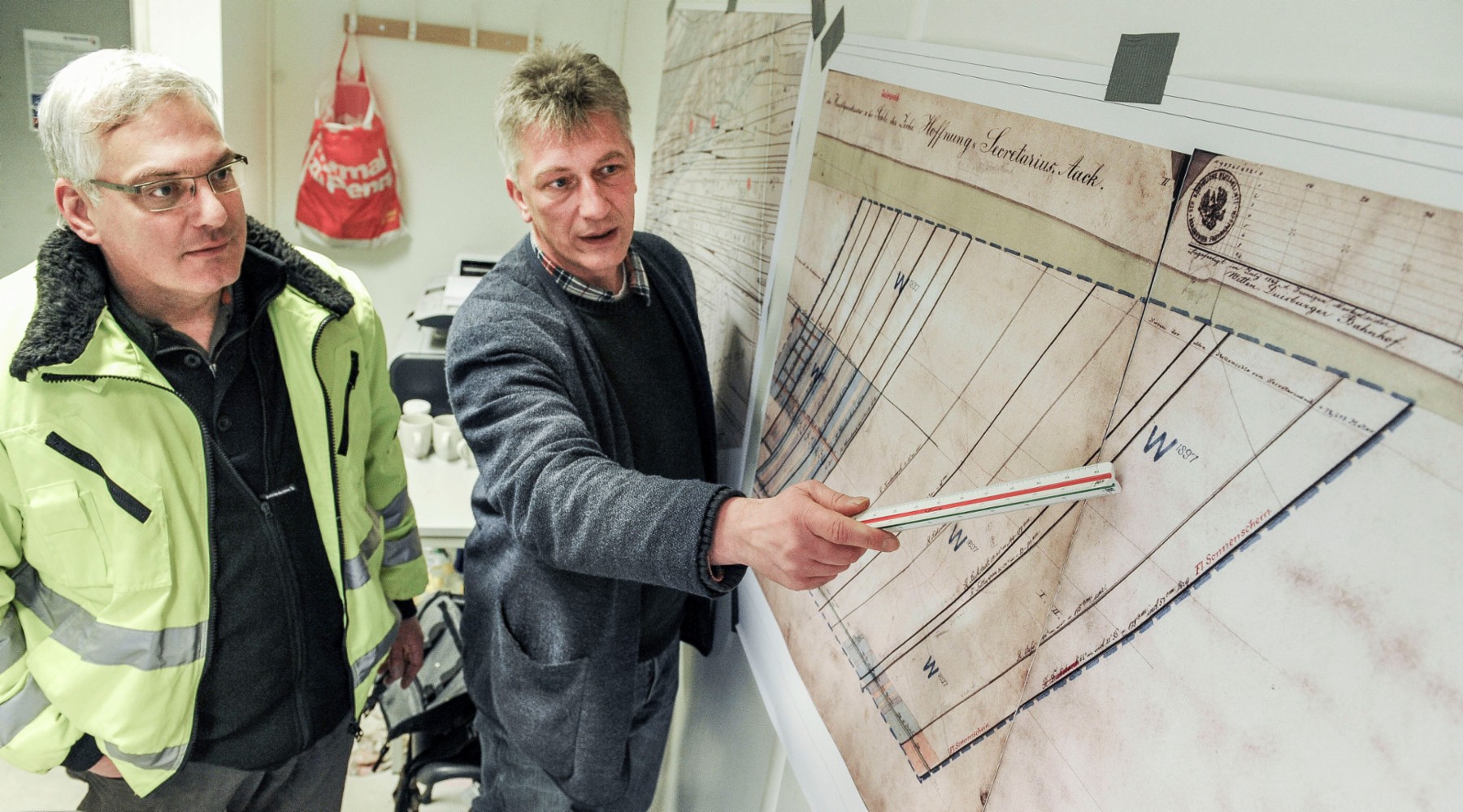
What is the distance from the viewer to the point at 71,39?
2.46 metres

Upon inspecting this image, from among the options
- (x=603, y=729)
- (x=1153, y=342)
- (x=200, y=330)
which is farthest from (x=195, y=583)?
(x=1153, y=342)

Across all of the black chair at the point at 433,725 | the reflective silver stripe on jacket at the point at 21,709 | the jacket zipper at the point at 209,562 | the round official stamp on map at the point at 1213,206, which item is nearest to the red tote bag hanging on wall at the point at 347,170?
the black chair at the point at 433,725

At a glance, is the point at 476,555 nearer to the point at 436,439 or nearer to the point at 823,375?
the point at 823,375

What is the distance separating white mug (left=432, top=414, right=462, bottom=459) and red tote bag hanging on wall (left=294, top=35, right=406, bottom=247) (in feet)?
3.66

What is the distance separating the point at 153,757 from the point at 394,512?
512 millimetres

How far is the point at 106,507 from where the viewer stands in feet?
3.71

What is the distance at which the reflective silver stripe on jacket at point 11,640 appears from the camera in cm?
115

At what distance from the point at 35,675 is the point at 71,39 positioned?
6.88ft

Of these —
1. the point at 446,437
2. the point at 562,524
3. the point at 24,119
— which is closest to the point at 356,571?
the point at 562,524

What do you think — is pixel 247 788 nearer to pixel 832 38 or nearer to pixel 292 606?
pixel 292 606

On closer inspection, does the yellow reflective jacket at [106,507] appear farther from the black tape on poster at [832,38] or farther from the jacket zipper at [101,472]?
the black tape on poster at [832,38]

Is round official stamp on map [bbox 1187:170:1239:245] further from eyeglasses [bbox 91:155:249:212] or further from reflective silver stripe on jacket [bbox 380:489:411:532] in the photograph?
reflective silver stripe on jacket [bbox 380:489:411:532]

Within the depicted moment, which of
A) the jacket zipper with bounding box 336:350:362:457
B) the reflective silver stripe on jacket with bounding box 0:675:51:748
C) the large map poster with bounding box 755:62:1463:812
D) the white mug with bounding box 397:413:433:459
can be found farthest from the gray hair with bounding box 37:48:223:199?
the white mug with bounding box 397:413:433:459

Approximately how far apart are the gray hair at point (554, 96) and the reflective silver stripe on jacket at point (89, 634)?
31.4 inches
